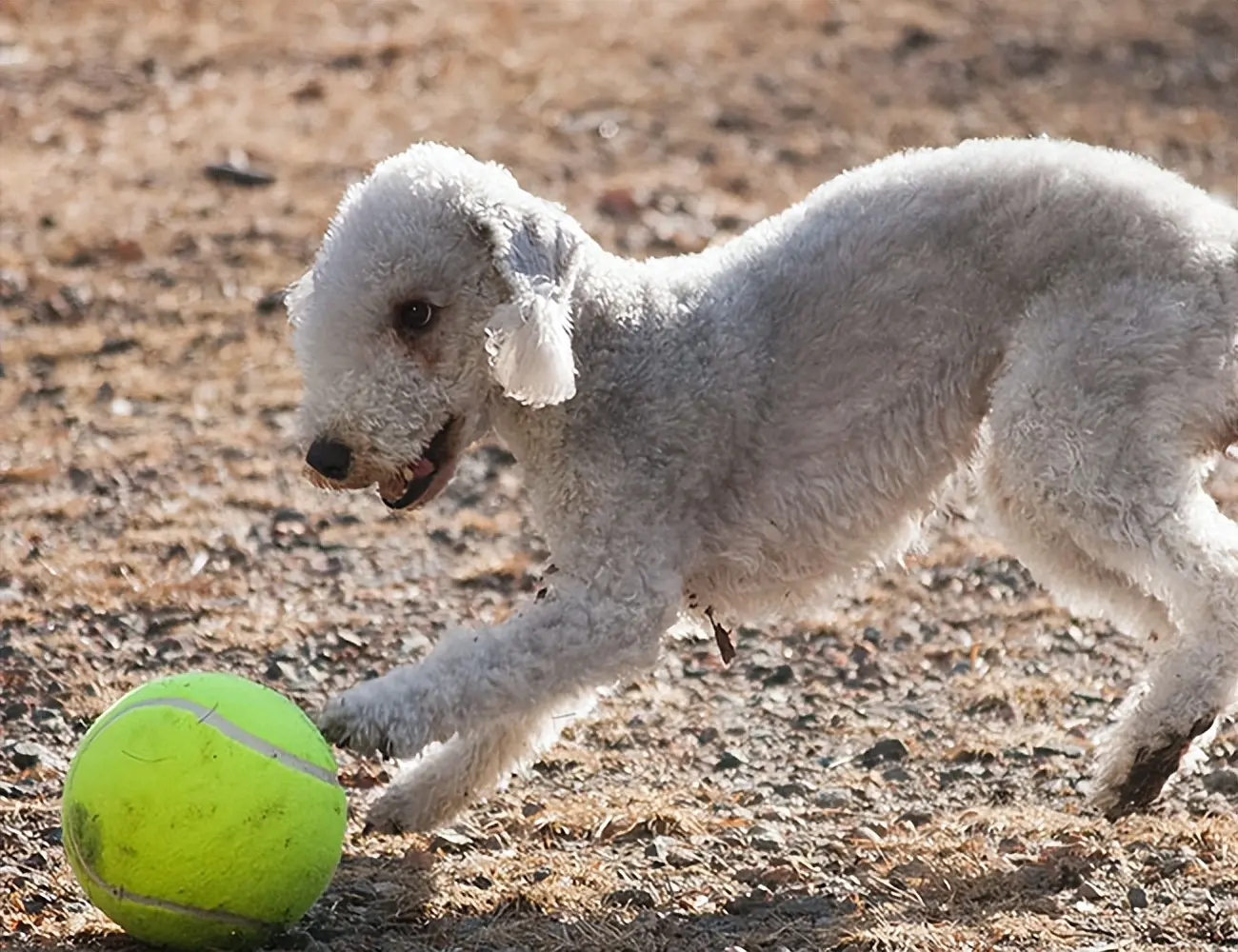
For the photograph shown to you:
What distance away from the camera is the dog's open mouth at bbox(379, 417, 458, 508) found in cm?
458

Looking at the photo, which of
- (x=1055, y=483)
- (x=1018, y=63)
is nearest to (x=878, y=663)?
(x=1055, y=483)

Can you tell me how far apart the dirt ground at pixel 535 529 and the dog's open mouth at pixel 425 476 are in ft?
2.77

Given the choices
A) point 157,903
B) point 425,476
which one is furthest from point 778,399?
point 157,903

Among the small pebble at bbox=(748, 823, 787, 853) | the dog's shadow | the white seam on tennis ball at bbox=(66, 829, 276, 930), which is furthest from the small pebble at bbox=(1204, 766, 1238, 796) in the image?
the white seam on tennis ball at bbox=(66, 829, 276, 930)

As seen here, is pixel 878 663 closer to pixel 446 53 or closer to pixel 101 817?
pixel 101 817

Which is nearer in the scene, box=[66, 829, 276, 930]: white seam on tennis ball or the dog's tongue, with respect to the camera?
box=[66, 829, 276, 930]: white seam on tennis ball

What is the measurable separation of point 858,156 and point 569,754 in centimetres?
655

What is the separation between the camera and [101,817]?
3859 mm

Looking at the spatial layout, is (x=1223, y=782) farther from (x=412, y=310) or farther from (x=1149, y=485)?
(x=412, y=310)

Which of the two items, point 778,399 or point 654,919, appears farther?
point 778,399

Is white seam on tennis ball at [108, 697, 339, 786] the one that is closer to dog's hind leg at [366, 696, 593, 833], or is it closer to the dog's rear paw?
dog's hind leg at [366, 696, 593, 833]

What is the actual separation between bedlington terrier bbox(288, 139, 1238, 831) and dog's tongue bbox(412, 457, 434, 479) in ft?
0.03

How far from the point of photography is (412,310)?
4.53m

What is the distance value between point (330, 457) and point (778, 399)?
109cm
